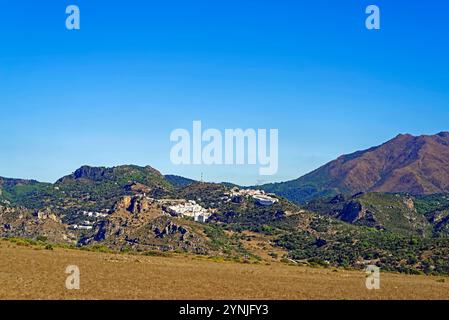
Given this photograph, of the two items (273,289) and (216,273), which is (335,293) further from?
(216,273)

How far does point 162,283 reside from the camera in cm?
3906

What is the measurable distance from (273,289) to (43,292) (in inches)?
612

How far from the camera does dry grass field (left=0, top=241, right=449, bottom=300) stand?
32719 mm

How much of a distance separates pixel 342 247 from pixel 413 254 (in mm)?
35160

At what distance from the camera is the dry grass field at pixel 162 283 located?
32719mm

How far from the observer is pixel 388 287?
44562 mm
